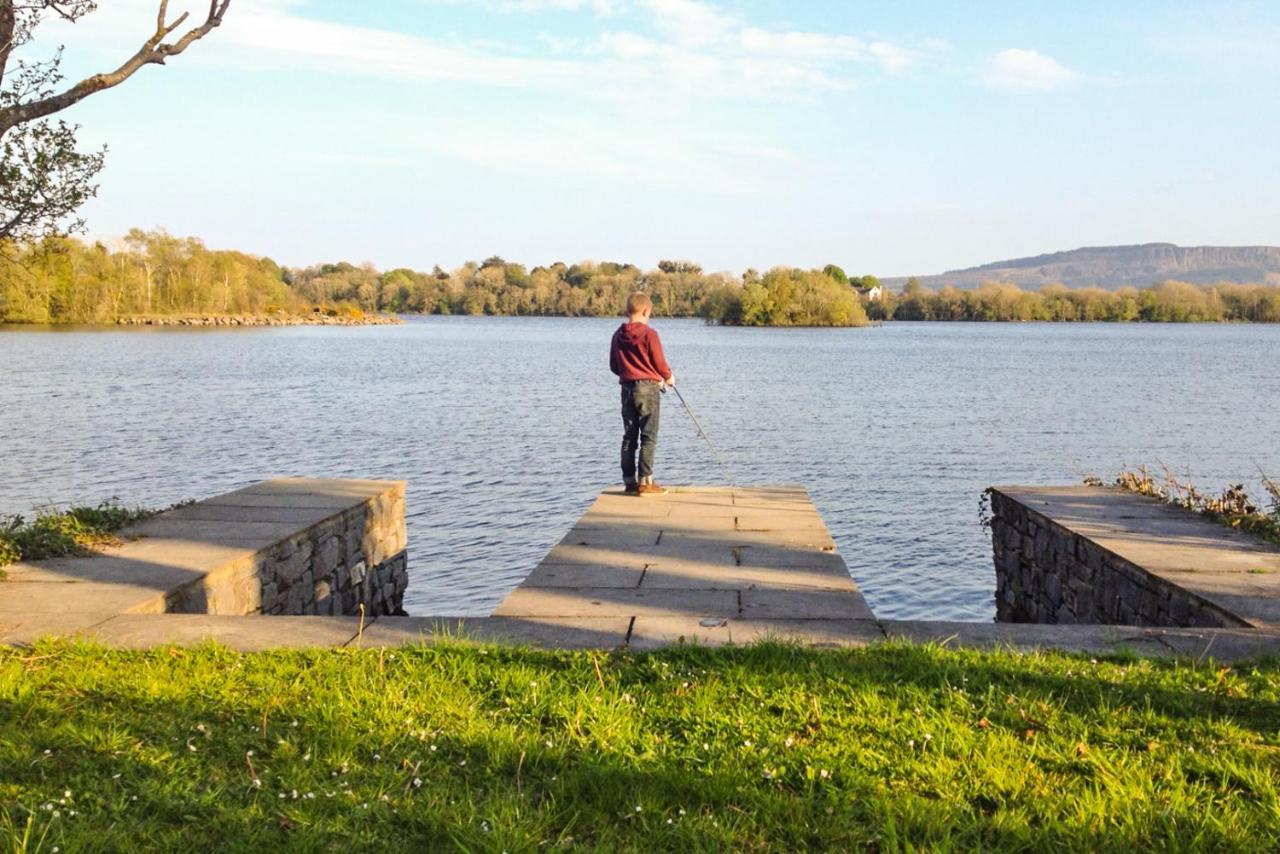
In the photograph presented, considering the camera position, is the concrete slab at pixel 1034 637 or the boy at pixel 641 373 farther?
the boy at pixel 641 373

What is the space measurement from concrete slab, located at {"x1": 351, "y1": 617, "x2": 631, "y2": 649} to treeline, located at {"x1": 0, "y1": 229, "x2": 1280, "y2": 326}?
170ft

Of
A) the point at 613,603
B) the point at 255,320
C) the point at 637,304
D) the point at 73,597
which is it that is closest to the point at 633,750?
the point at 613,603

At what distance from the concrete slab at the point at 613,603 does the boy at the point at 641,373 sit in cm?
324

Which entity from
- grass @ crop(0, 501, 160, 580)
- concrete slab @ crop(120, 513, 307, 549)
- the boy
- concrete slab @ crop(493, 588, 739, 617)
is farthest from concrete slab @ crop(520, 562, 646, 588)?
grass @ crop(0, 501, 160, 580)

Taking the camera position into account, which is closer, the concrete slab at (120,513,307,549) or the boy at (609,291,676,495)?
the concrete slab at (120,513,307,549)

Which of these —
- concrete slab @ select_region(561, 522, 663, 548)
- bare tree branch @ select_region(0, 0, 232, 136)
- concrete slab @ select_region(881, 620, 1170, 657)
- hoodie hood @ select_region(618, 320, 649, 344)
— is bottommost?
concrete slab @ select_region(561, 522, 663, 548)

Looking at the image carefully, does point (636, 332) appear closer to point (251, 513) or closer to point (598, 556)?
point (598, 556)

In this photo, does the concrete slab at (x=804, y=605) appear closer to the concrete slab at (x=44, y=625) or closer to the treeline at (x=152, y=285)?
the concrete slab at (x=44, y=625)

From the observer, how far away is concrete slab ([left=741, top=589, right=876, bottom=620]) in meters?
5.15

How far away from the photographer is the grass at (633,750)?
2807 mm

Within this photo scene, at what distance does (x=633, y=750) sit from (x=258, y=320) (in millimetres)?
112778

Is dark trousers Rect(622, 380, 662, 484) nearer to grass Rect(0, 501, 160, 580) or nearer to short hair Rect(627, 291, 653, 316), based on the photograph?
short hair Rect(627, 291, 653, 316)

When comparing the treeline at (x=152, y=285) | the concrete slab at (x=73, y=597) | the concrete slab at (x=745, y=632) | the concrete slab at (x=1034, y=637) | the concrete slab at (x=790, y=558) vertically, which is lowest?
the concrete slab at (x=790, y=558)

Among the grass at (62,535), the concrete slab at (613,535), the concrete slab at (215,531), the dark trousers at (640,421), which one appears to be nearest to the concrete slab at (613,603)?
the concrete slab at (613,535)
